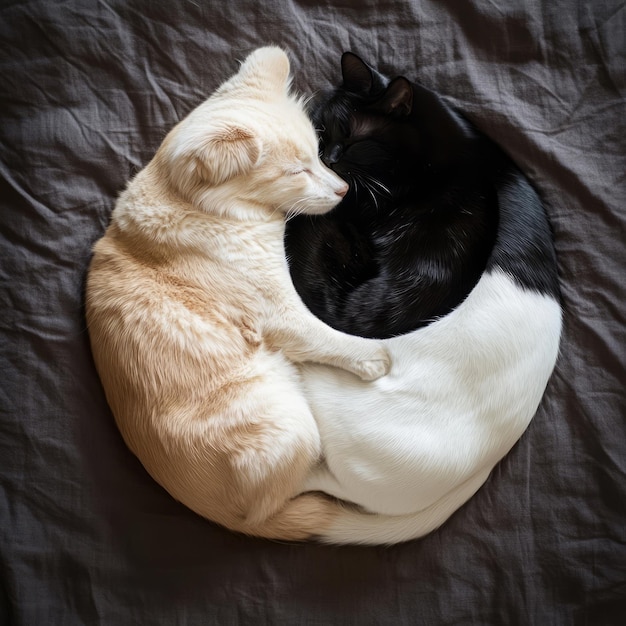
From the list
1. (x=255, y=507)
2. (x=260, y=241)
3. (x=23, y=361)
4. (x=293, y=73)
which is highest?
(x=293, y=73)

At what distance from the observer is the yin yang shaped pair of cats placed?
1281 mm

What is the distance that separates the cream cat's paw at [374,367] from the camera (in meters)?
1.31

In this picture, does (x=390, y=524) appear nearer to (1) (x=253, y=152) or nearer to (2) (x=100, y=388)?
(2) (x=100, y=388)

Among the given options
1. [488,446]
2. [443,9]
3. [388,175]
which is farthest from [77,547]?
[443,9]

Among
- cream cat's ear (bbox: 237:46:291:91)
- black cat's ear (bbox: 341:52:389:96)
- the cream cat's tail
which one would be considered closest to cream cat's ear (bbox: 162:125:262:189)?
cream cat's ear (bbox: 237:46:291:91)

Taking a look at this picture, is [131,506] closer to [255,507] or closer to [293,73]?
[255,507]

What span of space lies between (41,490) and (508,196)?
48.1 inches

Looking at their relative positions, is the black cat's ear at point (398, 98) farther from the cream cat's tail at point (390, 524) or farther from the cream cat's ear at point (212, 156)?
the cream cat's tail at point (390, 524)

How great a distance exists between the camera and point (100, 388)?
139cm

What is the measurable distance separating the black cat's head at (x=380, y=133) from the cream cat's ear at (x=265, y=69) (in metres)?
0.15

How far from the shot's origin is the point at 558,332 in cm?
140

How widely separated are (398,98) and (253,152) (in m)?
0.41

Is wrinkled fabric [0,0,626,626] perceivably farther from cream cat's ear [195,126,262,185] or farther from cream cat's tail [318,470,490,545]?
cream cat's ear [195,126,262,185]

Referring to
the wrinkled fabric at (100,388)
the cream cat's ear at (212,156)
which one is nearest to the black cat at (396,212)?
the wrinkled fabric at (100,388)
